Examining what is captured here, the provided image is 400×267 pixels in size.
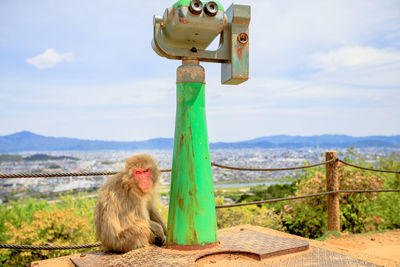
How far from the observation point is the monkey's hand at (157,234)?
309 centimetres

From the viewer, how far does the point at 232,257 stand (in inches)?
118

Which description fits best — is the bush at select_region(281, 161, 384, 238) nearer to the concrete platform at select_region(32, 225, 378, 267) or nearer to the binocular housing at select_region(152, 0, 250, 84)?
the concrete platform at select_region(32, 225, 378, 267)

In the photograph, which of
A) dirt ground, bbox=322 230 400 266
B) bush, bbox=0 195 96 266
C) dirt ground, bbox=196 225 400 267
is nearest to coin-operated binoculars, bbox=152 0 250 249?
dirt ground, bbox=196 225 400 267

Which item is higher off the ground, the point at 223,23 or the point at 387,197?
the point at 223,23

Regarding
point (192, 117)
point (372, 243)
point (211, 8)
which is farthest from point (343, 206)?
point (211, 8)

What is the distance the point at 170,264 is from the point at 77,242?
332 cm

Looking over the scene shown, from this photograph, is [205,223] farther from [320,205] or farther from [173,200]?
[320,205]

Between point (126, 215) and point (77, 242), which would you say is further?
point (77, 242)

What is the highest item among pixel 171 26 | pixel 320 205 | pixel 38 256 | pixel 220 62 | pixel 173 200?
pixel 171 26

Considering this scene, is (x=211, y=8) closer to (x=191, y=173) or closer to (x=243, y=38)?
(x=243, y=38)

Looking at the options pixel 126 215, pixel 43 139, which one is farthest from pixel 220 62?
pixel 43 139

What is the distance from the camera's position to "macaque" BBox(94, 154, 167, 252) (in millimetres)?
2951

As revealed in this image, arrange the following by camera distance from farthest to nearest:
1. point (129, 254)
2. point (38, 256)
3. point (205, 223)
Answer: point (38, 256) → point (205, 223) → point (129, 254)

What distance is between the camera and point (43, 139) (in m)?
32.5
